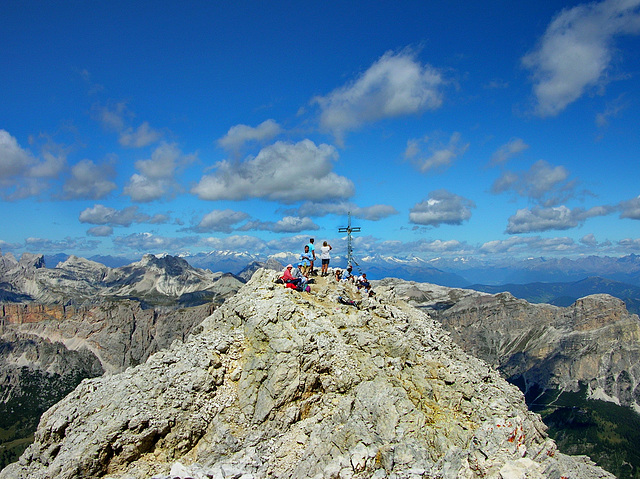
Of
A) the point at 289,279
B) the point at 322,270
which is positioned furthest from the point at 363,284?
the point at 289,279

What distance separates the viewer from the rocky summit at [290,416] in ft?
68.4

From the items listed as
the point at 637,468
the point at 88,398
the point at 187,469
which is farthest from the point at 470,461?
the point at 637,468

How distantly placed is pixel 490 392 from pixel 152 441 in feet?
68.9

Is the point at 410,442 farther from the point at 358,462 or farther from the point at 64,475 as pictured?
the point at 64,475

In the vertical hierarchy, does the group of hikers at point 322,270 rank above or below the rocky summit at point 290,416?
above

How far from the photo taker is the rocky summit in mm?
20844

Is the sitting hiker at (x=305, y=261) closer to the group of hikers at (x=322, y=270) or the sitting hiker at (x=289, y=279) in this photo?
the group of hikers at (x=322, y=270)

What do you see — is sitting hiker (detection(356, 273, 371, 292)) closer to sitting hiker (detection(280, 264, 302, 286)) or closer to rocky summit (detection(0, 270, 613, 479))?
sitting hiker (detection(280, 264, 302, 286))

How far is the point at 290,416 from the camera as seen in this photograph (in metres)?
22.8

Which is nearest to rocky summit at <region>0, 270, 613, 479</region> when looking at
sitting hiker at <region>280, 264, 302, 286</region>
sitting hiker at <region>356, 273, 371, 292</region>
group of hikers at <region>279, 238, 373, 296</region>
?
sitting hiker at <region>280, 264, 302, 286</region>

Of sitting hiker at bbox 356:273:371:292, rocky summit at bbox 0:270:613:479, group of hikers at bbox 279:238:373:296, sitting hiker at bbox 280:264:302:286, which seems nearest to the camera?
rocky summit at bbox 0:270:613:479

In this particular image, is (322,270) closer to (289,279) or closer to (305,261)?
(305,261)

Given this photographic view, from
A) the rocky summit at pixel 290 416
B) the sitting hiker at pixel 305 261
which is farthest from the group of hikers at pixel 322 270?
the rocky summit at pixel 290 416

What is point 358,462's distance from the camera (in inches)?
800
